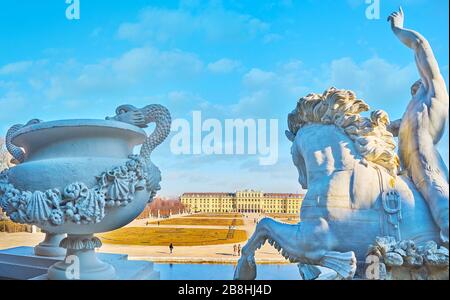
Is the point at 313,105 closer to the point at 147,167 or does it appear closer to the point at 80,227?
the point at 147,167

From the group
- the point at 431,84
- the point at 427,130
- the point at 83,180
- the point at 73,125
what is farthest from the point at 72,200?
the point at 431,84

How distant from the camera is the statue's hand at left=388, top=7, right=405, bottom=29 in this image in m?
2.99

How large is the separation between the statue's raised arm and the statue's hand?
0.50 feet

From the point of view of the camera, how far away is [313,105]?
124 inches

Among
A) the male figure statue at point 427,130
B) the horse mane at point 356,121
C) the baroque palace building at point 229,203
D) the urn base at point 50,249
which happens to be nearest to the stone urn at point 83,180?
the urn base at point 50,249

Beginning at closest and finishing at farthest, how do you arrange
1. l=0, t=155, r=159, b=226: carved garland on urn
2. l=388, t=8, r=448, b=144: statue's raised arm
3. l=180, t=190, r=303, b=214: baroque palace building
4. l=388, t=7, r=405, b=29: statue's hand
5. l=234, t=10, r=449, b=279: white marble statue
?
l=0, t=155, r=159, b=226: carved garland on urn < l=234, t=10, r=449, b=279: white marble statue < l=388, t=8, r=448, b=144: statue's raised arm < l=388, t=7, r=405, b=29: statue's hand < l=180, t=190, r=303, b=214: baroque palace building

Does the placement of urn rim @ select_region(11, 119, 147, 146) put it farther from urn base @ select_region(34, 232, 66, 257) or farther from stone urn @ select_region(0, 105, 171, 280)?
urn base @ select_region(34, 232, 66, 257)

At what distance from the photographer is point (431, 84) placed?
9.13 feet

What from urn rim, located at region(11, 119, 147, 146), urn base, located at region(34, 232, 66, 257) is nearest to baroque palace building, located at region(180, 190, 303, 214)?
urn base, located at region(34, 232, 66, 257)

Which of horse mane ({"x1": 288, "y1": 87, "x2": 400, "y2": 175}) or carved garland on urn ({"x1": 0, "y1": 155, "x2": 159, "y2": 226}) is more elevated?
horse mane ({"x1": 288, "y1": 87, "x2": 400, "y2": 175})

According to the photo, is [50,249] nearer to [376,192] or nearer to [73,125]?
[73,125]

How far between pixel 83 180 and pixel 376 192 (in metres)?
2.27
